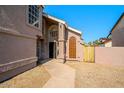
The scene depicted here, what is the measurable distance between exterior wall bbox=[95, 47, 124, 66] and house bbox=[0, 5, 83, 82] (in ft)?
7.72

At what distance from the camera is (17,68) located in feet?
25.3

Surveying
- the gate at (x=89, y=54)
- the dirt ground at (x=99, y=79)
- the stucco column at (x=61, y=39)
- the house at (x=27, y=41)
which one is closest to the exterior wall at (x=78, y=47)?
the house at (x=27, y=41)

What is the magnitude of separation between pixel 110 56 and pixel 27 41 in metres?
9.24

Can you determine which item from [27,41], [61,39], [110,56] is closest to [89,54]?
[110,56]

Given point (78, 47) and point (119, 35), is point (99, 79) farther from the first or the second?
point (119, 35)

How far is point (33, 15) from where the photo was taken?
432 inches

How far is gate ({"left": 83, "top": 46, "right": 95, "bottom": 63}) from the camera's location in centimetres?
1422

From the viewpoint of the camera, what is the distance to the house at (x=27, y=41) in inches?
254

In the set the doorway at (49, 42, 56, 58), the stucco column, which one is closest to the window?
the stucco column

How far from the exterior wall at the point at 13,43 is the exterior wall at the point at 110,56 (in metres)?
8.17

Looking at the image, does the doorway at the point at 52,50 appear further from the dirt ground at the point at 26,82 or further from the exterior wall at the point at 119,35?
the exterior wall at the point at 119,35
